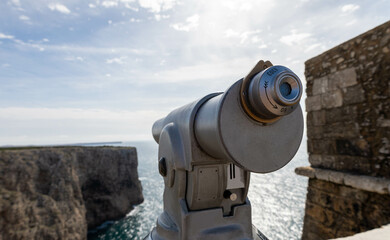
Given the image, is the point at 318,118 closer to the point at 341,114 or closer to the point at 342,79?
the point at 341,114

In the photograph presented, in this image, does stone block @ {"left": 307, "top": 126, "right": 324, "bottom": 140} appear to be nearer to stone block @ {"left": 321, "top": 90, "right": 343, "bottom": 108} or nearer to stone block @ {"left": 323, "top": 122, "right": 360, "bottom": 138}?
stone block @ {"left": 323, "top": 122, "right": 360, "bottom": 138}

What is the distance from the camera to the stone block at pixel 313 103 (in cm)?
384

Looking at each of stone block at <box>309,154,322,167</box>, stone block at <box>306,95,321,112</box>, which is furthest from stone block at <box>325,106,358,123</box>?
stone block at <box>309,154,322,167</box>

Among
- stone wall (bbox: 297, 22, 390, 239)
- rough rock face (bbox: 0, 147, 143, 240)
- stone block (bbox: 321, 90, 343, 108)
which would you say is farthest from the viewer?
rough rock face (bbox: 0, 147, 143, 240)

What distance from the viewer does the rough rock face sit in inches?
578

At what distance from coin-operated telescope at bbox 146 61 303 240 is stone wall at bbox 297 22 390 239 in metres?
2.34

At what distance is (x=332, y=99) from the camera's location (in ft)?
11.8

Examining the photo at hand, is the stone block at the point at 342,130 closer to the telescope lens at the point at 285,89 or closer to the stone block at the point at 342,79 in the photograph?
the stone block at the point at 342,79

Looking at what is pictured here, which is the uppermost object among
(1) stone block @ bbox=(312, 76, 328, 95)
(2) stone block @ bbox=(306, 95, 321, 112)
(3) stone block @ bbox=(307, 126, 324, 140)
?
(1) stone block @ bbox=(312, 76, 328, 95)

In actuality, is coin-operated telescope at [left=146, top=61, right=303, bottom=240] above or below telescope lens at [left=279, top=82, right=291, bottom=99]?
below

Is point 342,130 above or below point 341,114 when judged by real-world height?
below

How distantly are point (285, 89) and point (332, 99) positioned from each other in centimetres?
313

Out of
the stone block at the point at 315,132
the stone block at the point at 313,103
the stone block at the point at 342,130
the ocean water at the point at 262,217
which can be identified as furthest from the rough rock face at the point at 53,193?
the stone block at the point at 342,130

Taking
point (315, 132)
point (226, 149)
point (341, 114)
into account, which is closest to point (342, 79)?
point (341, 114)
